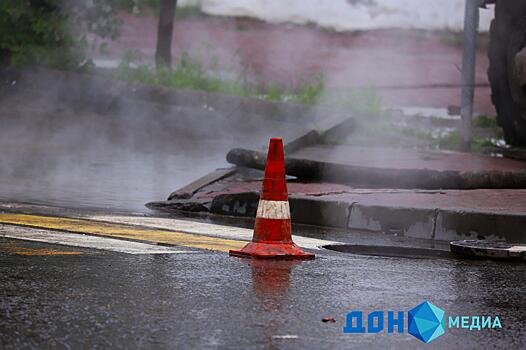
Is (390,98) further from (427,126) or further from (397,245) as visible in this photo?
(397,245)

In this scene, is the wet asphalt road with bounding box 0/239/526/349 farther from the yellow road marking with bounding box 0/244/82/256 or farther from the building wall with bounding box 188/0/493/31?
the building wall with bounding box 188/0/493/31

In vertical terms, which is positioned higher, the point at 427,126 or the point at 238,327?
the point at 427,126

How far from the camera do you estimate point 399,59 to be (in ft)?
44.2

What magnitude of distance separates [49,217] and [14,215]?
24cm

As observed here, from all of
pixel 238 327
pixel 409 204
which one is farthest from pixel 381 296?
pixel 409 204

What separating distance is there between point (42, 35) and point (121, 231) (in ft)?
32.9

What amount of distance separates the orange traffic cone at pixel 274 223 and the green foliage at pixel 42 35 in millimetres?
10575

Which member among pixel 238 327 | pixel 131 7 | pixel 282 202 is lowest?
pixel 238 327

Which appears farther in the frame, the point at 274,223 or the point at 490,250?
the point at 490,250

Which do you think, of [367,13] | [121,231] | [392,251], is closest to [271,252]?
[392,251]

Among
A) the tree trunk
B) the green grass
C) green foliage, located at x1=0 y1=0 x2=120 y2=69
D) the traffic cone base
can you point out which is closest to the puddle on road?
green foliage, located at x1=0 y1=0 x2=120 y2=69

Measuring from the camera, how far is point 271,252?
6.50 m

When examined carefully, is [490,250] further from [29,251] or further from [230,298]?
[29,251]

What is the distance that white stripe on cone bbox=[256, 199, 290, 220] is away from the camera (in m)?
6.74
